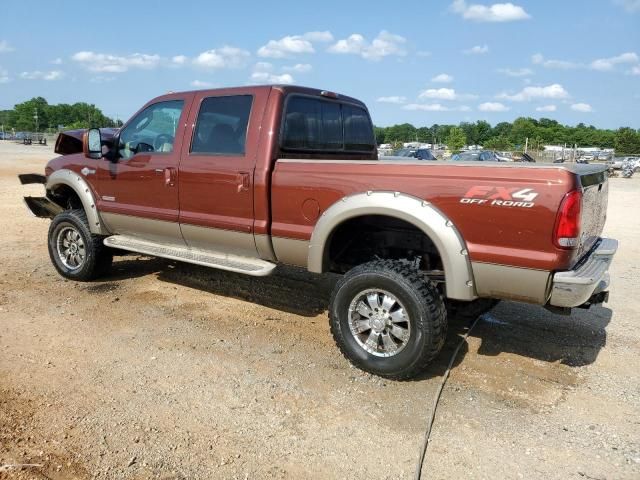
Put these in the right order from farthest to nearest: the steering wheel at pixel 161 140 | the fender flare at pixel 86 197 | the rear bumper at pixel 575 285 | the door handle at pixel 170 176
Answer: the fender flare at pixel 86 197, the steering wheel at pixel 161 140, the door handle at pixel 170 176, the rear bumper at pixel 575 285

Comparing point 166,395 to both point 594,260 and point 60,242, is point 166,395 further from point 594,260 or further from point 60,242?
point 60,242

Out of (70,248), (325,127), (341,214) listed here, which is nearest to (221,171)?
(325,127)

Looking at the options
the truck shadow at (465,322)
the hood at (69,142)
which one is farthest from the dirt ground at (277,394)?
the hood at (69,142)

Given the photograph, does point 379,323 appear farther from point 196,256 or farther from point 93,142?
point 93,142

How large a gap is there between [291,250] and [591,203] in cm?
215

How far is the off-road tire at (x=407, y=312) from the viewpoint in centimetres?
358

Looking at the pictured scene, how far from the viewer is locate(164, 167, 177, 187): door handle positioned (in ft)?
16.0

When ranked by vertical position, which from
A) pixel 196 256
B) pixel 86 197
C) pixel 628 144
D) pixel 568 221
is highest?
pixel 628 144

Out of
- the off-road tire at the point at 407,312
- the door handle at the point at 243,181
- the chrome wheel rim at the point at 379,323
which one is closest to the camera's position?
the off-road tire at the point at 407,312

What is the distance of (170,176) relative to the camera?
Result: 16.1 feet

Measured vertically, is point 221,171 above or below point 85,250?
above

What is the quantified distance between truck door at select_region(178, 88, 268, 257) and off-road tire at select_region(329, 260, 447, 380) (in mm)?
1035

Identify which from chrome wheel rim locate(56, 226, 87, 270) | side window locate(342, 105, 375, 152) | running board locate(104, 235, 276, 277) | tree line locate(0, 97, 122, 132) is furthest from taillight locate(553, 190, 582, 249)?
tree line locate(0, 97, 122, 132)

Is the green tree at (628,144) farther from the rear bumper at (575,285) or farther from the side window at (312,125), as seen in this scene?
the rear bumper at (575,285)
